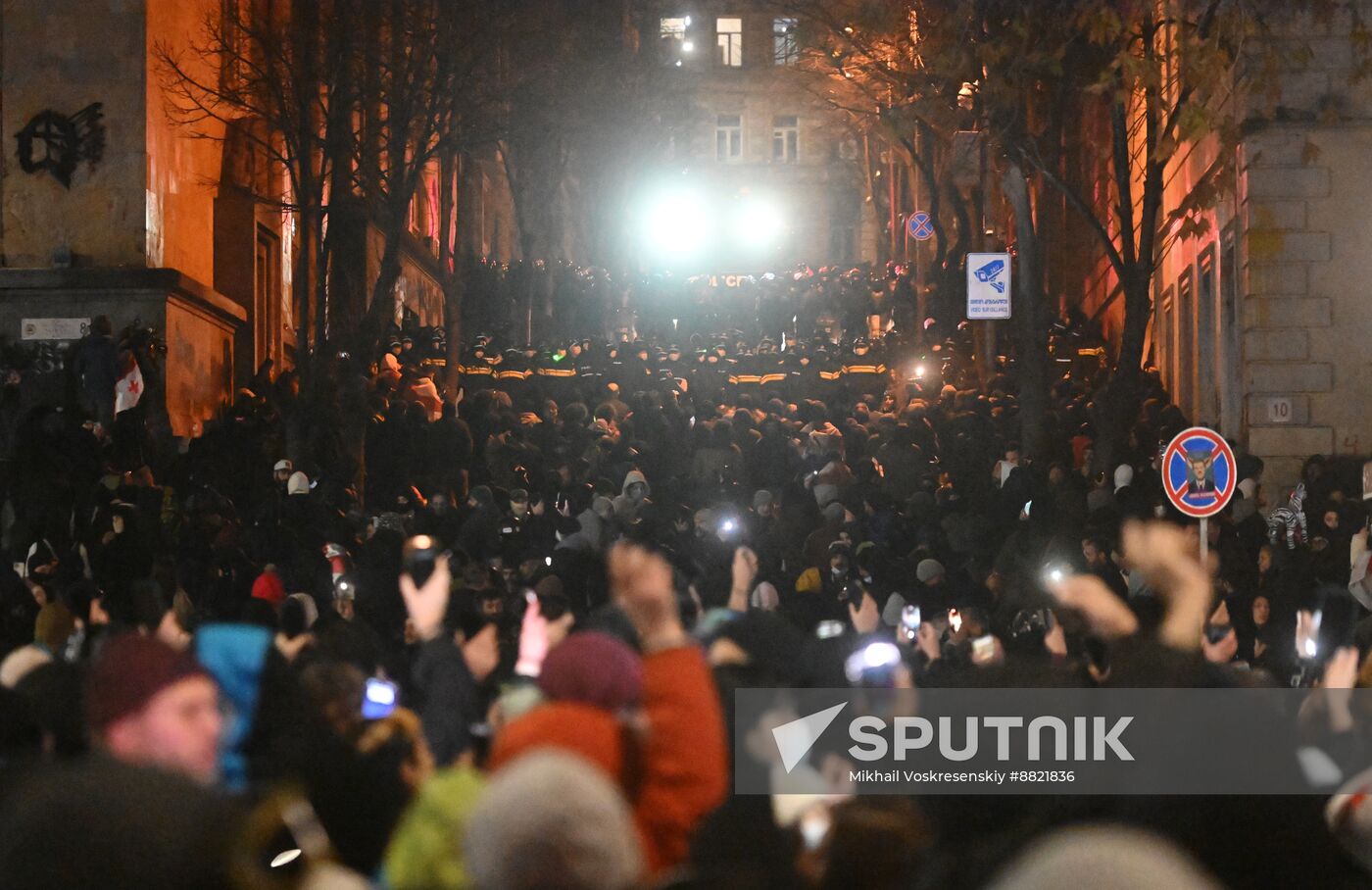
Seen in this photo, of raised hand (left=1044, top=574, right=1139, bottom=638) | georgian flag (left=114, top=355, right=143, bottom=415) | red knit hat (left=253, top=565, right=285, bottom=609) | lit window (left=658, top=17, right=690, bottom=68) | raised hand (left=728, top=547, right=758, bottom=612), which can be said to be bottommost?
red knit hat (left=253, top=565, right=285, bottom=609)

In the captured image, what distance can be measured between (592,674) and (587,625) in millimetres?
3160

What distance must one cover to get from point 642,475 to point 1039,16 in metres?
5.98

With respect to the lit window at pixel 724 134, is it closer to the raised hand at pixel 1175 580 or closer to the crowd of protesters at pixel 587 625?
the crowd of protesters at pixel 587 625

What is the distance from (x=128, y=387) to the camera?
2069 centimetres

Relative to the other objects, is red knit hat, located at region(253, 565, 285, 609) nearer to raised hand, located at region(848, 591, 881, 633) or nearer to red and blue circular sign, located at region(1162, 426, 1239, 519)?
raised hand, located at region(848, 591, 881, 633)

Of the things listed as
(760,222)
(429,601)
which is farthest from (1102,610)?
(760,222)

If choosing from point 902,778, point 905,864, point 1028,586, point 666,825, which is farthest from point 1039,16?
point 905,864

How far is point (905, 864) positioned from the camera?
401 centimetres

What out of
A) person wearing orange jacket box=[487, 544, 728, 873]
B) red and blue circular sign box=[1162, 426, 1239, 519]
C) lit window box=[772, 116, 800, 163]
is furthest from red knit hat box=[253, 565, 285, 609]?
lit window box=[772, 116, 800, 163]

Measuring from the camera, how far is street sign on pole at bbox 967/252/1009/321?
2805cm

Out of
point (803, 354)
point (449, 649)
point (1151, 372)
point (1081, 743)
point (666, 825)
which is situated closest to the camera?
point (666, 825)

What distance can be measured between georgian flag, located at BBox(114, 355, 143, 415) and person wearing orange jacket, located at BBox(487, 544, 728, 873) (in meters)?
15.8

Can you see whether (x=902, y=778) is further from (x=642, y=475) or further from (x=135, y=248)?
(x=135, y=248)

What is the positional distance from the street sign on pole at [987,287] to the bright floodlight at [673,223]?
186 ft
